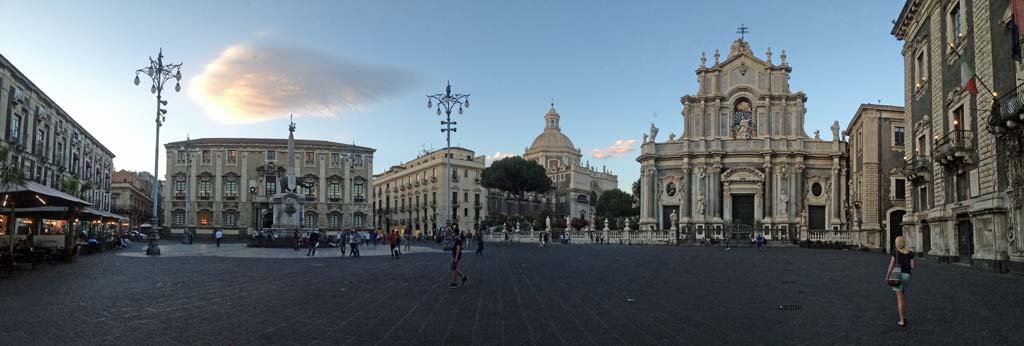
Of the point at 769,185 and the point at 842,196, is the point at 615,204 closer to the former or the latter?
the point at 769,185

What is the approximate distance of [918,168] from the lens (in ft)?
96.6

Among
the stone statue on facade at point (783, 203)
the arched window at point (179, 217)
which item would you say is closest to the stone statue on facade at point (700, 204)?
the stone statue on facade at point (783, 203)

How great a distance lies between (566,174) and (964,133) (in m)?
106

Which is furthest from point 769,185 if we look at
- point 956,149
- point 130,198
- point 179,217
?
point 130,198

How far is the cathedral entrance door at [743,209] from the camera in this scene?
2452 inches

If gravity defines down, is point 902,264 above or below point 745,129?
below

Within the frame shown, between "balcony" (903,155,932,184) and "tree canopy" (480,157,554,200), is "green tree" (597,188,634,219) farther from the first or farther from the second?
"balcony" (903,155,932,184)

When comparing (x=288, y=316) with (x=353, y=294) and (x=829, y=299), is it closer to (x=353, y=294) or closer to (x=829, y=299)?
(x=353, y=294)

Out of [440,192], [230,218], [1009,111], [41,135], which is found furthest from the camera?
[440,192]

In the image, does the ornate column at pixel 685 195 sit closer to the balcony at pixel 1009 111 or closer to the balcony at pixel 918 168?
the balcony at pixel 918 168

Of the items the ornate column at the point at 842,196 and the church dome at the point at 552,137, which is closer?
the ornate column at the point at 842,196

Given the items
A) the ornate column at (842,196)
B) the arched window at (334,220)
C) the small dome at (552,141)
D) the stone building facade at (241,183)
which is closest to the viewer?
the ornate column at (842,196)

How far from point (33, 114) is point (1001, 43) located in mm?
48186

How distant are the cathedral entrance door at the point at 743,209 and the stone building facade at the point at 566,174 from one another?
56.1m
